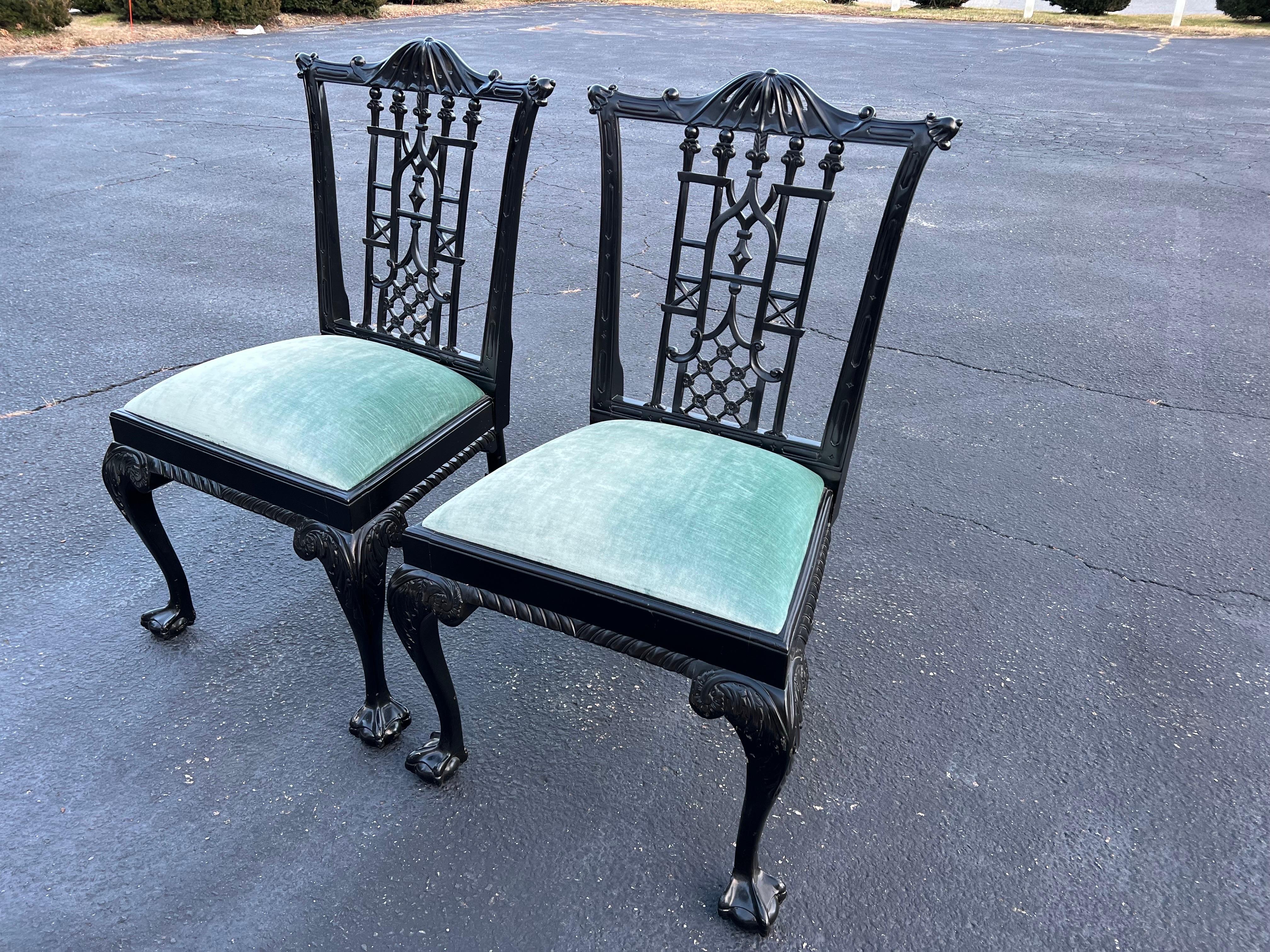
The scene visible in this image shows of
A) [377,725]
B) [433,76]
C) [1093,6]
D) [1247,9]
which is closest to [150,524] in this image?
[377,725]

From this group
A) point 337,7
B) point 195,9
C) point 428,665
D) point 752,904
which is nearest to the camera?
point 752,904

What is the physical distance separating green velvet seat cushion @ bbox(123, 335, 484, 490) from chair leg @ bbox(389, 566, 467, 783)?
0.78ft

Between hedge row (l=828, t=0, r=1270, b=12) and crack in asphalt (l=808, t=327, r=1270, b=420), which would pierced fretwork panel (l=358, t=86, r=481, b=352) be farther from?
hedge row (l=828, t=0, r=1270, b=12)

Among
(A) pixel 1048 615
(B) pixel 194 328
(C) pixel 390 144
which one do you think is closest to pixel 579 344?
(B) pixel 194 328

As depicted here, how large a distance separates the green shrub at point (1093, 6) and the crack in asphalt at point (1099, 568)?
18.7 m

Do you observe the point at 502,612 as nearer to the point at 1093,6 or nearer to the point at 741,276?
the point at 741,276

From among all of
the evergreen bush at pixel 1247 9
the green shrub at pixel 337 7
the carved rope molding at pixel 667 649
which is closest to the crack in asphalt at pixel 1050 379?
the carved rope molding at pixel 667 649

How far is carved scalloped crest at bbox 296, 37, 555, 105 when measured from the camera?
1.79 meters

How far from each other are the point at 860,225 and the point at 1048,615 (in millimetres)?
3385

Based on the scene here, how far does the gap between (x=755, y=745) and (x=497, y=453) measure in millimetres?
1057

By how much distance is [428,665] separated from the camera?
5.38 feet

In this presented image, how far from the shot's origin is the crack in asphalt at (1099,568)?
90.4 inches

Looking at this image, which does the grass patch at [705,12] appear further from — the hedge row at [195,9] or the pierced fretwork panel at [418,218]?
the pierced fretwork panel at [418,218]

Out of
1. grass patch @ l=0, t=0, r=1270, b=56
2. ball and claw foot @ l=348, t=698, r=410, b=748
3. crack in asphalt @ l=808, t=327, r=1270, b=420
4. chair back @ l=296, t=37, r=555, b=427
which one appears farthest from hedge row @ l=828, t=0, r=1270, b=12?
ball and claw foot @ l=348, t=698, r=410, b=748
